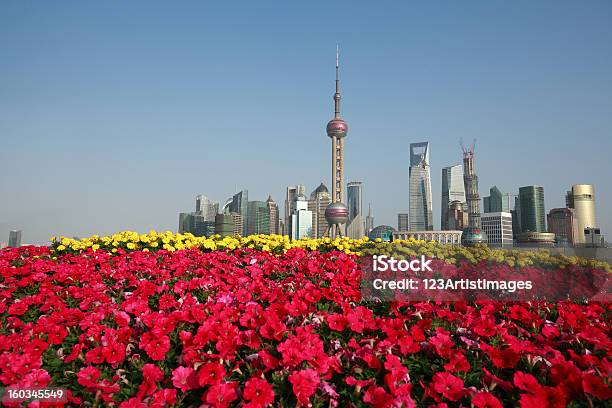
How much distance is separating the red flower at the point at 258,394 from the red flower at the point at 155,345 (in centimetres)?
112

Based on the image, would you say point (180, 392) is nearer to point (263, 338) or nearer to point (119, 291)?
point (263, 338)

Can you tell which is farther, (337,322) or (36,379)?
(337,322)

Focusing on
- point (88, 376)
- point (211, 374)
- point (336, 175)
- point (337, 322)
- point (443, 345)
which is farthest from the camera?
point (336, 175)

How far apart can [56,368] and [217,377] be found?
1707 millimetres

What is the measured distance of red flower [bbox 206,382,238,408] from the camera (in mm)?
2502

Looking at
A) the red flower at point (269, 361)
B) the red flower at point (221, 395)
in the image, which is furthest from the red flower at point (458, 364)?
the red flower at point (221, 395)

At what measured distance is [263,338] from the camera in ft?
11.8

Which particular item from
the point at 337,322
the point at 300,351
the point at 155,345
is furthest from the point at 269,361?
the point at 155,345

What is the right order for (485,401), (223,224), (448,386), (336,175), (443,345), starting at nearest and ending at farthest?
(485,401), (448,386), (443,345), (336,175), (223,224)

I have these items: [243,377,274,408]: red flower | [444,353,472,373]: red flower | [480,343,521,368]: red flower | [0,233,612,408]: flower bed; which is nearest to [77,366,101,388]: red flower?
A: [0,233,612,408]: flower bed

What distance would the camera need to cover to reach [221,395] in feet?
8.32

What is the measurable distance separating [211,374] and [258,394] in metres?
0.45

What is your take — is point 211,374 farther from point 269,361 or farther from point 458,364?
point 458,364

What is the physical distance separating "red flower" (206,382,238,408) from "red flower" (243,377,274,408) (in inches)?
4.3
